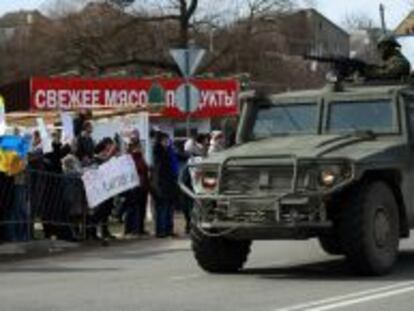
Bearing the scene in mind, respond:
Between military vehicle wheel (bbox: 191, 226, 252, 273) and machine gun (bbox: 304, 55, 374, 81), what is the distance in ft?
9.97

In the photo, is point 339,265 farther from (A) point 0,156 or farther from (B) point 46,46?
(B) point 46,46

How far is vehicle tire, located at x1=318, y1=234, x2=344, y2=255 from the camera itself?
13.3 m

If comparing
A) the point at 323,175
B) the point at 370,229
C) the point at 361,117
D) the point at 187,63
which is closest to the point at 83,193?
the point at 187,63

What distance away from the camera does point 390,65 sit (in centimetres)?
1522

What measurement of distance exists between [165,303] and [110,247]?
7.09 meters

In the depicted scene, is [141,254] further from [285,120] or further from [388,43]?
[388,43]

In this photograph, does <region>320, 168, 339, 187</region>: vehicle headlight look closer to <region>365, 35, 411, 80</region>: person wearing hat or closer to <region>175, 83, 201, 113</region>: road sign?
<region>365, 35, 411, 80</region>: person wearing hat

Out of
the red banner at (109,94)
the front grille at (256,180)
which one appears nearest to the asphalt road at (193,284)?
the front grille at (256,180)

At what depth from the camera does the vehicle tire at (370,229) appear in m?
12.6

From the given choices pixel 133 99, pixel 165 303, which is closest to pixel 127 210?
pixel 165 303

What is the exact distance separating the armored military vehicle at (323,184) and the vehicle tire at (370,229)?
0.01 metres

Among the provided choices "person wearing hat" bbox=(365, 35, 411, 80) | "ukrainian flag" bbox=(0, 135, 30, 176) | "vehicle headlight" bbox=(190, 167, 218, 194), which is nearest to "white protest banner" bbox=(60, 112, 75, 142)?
"ukrainian flag" bbox=(0, 135, 30, 176)

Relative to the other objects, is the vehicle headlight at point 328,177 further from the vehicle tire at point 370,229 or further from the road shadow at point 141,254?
the road shadow at point 141,254

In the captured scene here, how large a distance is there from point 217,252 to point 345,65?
11.9 feet
